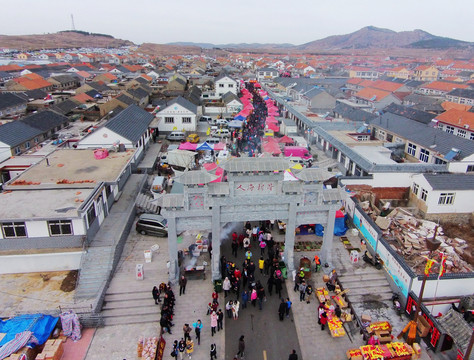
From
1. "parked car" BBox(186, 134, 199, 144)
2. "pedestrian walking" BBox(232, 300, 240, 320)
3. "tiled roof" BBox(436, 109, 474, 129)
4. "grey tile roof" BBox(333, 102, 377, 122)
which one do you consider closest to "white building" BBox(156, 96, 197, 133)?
"parked car" BBox(186, 134, 199, 144)

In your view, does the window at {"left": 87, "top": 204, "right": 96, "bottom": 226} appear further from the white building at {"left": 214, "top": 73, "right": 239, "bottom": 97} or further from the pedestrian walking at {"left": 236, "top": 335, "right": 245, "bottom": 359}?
the white building at {"left": 214, "top": 73, "right": 239, "bottom": 97}

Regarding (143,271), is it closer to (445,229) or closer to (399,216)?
(399,216)

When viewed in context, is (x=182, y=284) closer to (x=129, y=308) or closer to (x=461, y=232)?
(x=129, y=308)

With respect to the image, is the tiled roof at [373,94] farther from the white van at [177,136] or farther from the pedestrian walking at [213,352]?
the pedestrian walking at [213,352]

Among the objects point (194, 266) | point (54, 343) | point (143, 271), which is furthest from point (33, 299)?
point (194, 266)

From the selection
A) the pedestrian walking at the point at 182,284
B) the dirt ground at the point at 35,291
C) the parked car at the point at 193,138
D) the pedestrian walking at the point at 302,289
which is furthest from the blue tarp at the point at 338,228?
the parked car at the point at 193,138

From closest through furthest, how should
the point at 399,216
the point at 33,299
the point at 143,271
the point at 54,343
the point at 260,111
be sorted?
the point at 54,343 < the point at 33,299 < the point at 143,271 < the point at 399,216 < the point at 260,111

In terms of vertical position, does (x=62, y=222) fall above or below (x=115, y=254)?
above

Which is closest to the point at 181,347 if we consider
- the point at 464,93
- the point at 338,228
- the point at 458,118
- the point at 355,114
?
the point at 338,228
